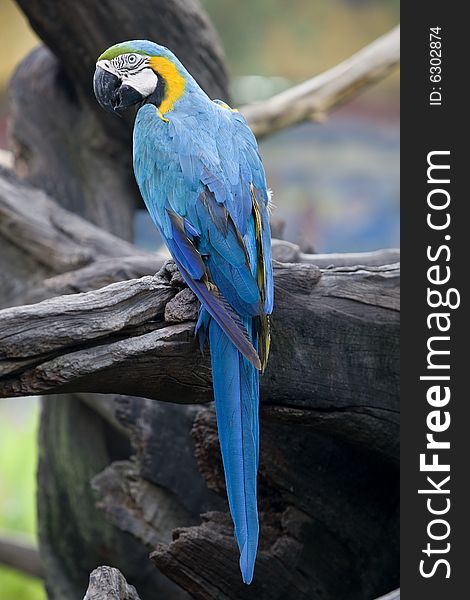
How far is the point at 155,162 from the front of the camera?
119 centimetres

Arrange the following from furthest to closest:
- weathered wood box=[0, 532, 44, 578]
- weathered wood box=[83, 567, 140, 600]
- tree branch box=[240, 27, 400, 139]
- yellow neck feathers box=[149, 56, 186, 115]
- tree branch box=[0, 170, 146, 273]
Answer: weathered wood box=[0, 532, 44, 578] < tree branch box=[240, 27, 400, 139] < tree branch box=[0, 170, 146, 273] < yellow neck feathers box=[149, 56, 186, 115] < weathered wood box=[83, 567, 140, 600]

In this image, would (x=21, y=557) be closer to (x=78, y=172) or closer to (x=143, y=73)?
(x=78, y=172)

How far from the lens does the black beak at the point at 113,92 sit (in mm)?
1281

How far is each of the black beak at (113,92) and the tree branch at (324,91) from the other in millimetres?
1080

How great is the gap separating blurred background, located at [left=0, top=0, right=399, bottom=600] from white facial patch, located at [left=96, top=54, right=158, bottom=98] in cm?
366

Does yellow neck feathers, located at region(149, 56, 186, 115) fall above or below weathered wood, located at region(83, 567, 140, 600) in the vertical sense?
above

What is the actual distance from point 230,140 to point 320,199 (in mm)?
4445

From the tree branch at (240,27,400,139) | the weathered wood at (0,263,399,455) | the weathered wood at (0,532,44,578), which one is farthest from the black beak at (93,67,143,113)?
the weathered wood at (0,532,44,578)

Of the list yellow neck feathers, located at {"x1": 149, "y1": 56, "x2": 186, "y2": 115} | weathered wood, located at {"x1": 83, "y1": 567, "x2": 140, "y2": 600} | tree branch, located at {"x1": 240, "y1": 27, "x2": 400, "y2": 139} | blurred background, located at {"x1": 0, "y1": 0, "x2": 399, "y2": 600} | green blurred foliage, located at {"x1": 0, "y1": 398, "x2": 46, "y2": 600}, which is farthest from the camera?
blurred background, located at {"x1": 0, "y1": 0, "x2": 399, "y2": 600}

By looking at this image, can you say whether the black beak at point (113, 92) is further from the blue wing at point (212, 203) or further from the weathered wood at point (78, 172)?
the weathered wood at point (78, 172)

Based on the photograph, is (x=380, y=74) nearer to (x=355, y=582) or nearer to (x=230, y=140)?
(x=230, y=140)

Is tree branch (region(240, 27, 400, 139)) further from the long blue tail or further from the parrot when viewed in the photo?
the long blue tail

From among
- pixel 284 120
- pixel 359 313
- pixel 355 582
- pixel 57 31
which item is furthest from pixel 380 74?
pixel 355 582

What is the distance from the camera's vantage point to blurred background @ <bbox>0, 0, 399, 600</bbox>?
5242 millimetres
